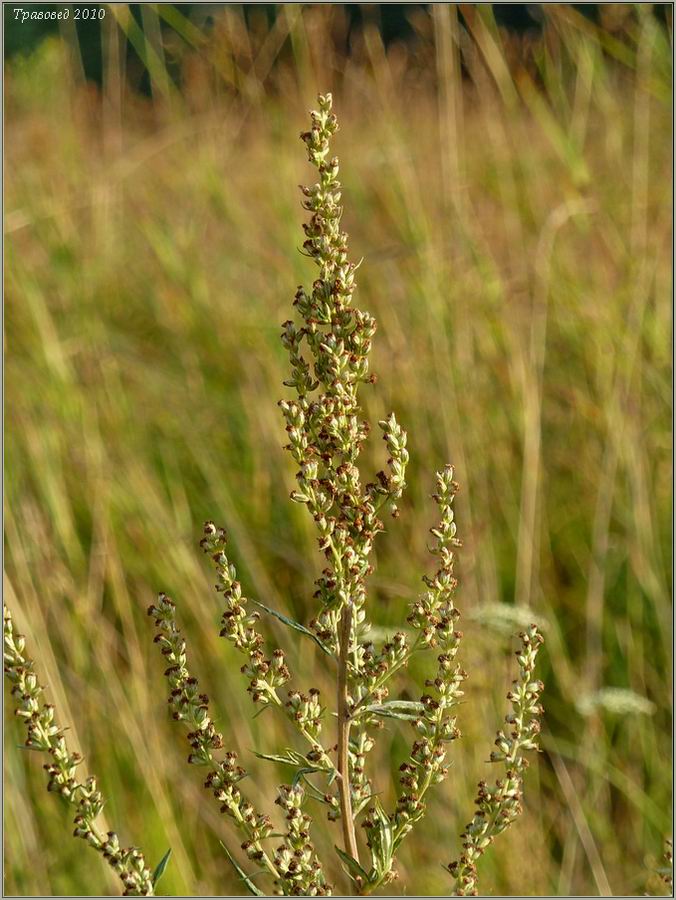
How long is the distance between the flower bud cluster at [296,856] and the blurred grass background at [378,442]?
1188 mm

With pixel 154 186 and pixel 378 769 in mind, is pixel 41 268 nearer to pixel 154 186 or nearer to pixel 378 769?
pixel 154 186

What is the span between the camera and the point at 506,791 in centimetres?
133

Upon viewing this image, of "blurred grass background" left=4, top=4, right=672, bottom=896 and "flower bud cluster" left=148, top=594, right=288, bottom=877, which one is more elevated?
"blurred grass background" left=4, top=4, right=672, bottom=896

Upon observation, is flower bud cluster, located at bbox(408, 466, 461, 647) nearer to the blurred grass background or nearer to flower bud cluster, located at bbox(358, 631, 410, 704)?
flower bud cluster, located at bbox(358, 631, 410, 704)

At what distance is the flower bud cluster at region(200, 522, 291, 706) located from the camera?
128 cm

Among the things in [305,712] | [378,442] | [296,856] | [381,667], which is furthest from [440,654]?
[378,442]

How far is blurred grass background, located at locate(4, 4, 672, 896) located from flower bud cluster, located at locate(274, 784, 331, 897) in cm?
119

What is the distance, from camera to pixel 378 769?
326 centimetres

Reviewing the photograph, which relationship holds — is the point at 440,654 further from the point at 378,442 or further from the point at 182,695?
the point at 378,442

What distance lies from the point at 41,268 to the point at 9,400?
119 centimetres

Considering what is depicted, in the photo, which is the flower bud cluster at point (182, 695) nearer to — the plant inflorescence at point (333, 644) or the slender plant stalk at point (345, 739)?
the plant inflorescence at point (333, 644)

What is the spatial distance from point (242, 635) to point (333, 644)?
0.11 m

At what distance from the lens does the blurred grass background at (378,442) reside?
10.5 feet

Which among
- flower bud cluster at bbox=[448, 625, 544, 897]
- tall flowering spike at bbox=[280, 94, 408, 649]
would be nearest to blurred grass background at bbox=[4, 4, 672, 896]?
flower bud cluster at bbox=[448, 625, 544, 897]
